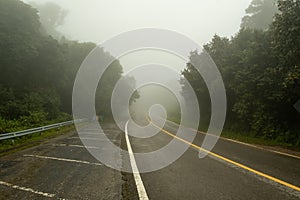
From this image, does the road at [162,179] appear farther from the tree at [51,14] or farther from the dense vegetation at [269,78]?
the tree at [51,14]

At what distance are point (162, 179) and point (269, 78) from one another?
36.6 ft

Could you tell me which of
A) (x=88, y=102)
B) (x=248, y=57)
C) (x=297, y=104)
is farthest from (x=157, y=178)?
(x=88, y=102)

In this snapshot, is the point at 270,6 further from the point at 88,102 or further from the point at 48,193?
the point at 48,193

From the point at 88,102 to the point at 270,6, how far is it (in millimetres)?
36298

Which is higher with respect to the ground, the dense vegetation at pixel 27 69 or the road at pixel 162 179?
the dense vegetation at pixel 27 69

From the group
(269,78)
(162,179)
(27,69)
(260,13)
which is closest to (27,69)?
(27,69)

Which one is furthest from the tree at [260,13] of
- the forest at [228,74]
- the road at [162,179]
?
the road at [162,179]

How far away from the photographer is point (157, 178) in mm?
5465

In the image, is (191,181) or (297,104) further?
(297,104)

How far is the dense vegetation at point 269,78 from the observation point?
11.1 m

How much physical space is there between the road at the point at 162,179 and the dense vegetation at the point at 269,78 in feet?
19.6

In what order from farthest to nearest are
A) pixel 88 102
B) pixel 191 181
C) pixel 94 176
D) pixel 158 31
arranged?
pixel 88 102, pixel 158 31, pixel 94 176, pixel 191 181

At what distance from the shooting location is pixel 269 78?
13.4 metres

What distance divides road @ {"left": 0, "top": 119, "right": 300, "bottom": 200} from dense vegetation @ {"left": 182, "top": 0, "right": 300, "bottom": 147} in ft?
19.6
